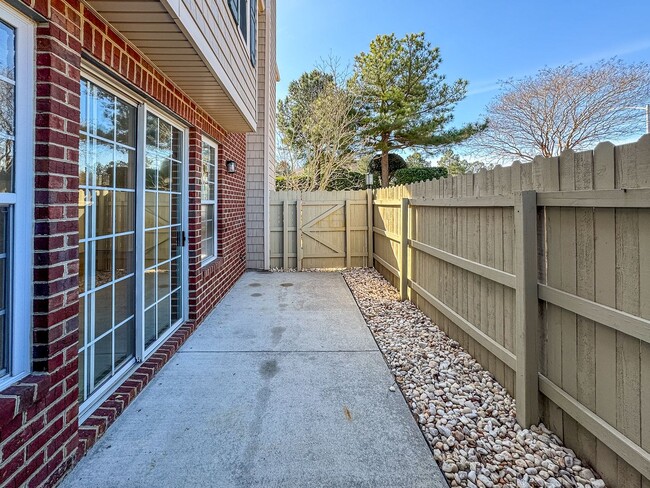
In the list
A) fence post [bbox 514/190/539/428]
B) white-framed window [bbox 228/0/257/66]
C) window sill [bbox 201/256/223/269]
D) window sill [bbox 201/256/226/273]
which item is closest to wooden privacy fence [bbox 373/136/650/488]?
fence post [bbox 514/190/539/428]

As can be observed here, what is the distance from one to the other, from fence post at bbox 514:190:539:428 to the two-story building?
2507mm

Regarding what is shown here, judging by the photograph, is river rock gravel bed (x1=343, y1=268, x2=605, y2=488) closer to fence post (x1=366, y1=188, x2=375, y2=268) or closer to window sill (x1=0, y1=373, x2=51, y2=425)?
window sill (x1=0, y1=373, x2=51, y2=425)

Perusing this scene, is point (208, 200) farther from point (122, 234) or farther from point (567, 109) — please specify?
point (567, 109)

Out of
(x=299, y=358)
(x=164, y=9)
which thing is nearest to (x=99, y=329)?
(x=299, y=358)

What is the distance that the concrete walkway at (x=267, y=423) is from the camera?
1901 millimetres

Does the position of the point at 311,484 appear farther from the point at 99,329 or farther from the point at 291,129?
the point at 291,129

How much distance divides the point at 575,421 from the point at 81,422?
284 cm

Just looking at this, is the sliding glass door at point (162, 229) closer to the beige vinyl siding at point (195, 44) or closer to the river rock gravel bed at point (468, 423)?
the beige vinyl siding at point (195, 44)

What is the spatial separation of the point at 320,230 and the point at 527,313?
6445 mm

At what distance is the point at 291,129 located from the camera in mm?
14391

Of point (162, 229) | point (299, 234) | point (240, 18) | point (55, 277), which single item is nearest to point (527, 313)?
point (55, 277)

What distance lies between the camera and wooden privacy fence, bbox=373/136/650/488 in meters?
1.64

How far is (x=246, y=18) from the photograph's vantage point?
5.05 m

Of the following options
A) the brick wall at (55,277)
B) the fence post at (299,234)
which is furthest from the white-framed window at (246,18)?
the fence post at (299,234)
